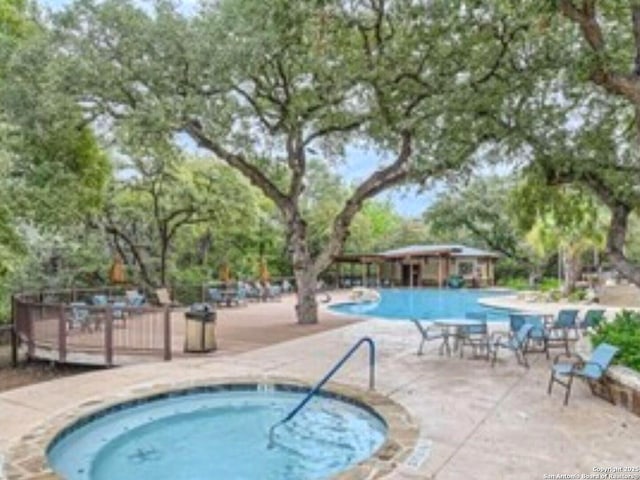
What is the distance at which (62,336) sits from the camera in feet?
33.6

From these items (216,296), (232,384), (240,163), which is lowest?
(232,384)

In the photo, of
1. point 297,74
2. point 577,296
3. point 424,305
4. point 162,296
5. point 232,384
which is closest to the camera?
point 232,384

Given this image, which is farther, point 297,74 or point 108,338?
point 297,74

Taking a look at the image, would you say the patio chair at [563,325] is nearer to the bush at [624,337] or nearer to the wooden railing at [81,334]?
the bush at [624,337]

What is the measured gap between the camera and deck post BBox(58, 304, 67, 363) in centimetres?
1018

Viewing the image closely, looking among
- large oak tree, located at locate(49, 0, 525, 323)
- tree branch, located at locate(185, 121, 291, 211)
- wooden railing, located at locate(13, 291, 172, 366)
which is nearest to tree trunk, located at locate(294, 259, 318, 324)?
large oak tree, located at locate(49, 0, 525, 323)

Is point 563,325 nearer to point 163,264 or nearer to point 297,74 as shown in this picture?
point 297,74

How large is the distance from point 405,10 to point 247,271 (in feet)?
63.0

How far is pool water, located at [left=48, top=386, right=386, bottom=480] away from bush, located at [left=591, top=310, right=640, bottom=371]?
3.29 metres

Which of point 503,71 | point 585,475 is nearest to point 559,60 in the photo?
point 503,71

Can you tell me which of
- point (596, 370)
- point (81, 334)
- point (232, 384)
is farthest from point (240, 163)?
point (596, 370)

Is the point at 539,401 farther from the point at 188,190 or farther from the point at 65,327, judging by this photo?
the point at 188,190

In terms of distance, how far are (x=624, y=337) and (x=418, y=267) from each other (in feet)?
100

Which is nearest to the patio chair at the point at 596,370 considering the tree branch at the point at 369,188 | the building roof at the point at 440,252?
the tree branch at the point at 369,188
